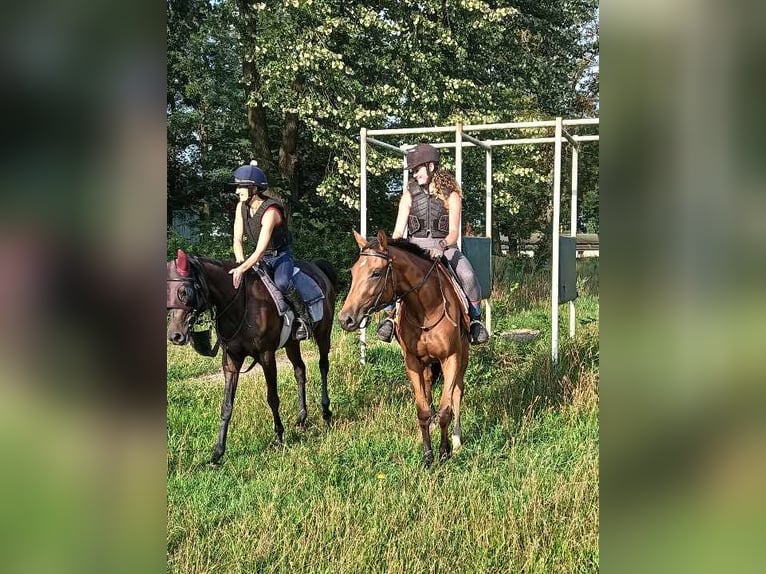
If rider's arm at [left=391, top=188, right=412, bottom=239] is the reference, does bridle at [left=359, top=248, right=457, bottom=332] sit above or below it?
below

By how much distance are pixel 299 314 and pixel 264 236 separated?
89 cm

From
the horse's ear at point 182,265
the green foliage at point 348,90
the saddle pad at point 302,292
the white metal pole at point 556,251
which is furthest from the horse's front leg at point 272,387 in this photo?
the green foliage at point 348,90

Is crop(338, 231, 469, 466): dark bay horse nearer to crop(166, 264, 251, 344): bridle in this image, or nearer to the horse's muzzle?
the horse's muzzle

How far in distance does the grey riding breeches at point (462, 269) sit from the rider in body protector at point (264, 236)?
1.23 metres

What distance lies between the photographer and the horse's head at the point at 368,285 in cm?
433

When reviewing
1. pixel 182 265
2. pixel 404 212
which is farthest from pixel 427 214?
pixel 182 265

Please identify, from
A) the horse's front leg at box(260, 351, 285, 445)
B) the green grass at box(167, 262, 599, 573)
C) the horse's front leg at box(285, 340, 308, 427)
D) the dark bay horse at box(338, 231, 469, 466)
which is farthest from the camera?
the horse's front leg at box(285, 340, 308, 427)

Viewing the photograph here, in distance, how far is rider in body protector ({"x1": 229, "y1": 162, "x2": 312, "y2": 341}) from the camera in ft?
18.0

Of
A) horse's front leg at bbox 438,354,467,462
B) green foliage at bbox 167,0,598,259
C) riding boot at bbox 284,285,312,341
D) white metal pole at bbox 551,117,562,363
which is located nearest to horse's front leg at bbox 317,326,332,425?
riding boot at bbox 284,285,312,341

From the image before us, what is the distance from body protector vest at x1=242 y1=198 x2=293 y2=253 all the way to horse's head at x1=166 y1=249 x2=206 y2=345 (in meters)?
1.01
